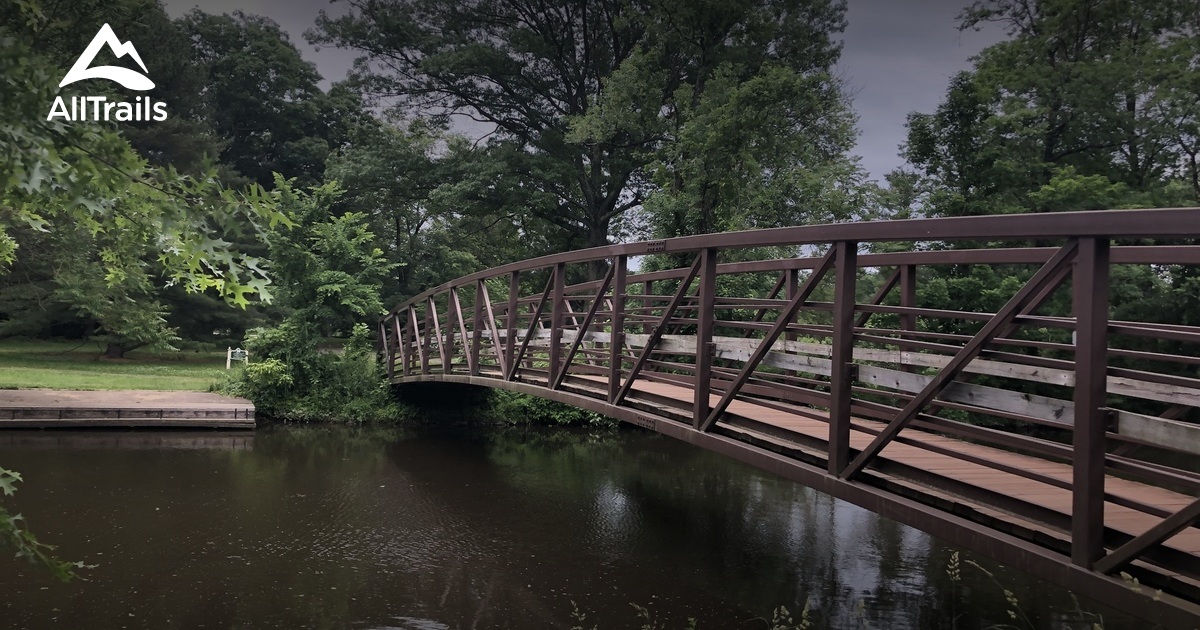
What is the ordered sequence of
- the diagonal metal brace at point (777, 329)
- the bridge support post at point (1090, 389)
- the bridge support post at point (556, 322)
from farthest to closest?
the bridge support post at point (556, 322)
the diagonal metal brace at point (777, 329)
the bridge support post at point (1090, 389)

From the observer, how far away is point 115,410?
Result: 51.5ft

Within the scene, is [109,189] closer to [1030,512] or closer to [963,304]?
[1030,512]

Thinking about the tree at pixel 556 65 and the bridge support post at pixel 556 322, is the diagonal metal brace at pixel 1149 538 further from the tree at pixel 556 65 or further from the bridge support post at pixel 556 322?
the tree at pixel 556 65

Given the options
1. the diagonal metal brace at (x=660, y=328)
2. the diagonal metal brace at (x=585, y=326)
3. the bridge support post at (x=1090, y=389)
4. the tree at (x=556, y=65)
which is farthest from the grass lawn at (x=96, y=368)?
the bridge support post at (x=1090, y=389)

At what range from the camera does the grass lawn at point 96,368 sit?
19203 millimetres

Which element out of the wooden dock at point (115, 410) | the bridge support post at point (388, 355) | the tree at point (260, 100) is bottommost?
the wooden dock at point (115, 410)

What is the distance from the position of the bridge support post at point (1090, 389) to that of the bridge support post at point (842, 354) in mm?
1532

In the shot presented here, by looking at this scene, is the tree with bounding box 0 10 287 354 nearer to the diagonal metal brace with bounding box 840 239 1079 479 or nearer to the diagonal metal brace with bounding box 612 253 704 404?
the diagonal metal brace with bounding box 840 239 1079 479

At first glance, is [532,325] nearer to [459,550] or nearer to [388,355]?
[459,550]

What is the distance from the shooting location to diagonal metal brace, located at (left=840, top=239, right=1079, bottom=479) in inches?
145

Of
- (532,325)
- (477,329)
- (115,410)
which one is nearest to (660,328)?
(532,325)

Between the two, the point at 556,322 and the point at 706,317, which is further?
the point at 556,322

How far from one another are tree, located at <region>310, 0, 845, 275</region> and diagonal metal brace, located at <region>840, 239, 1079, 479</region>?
18.8m

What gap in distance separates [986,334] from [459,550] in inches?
262
